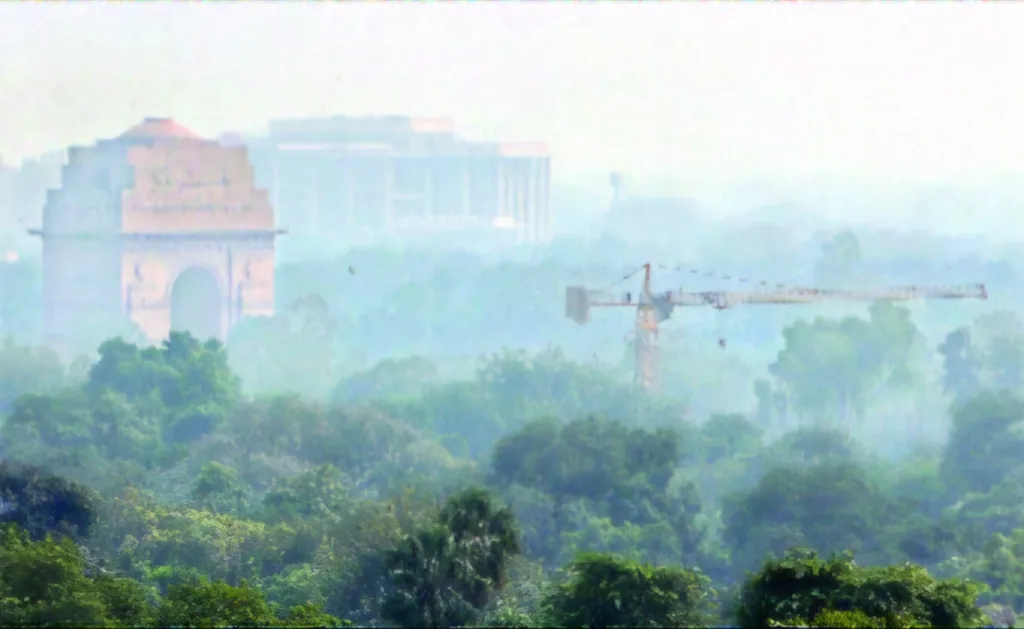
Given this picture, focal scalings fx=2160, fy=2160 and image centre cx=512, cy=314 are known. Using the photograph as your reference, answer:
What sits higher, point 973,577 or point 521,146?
point 521,146

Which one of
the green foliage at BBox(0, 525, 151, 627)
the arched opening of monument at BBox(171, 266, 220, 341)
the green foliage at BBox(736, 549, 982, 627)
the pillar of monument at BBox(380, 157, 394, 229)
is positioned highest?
the pillar of monument at BBox(380, 157, 394, 229)

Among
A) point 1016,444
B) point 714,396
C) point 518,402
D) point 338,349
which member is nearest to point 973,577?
point 1016,444

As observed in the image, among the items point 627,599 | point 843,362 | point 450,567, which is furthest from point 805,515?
point 843,362

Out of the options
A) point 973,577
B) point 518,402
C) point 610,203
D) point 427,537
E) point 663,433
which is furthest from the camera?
point 610,203

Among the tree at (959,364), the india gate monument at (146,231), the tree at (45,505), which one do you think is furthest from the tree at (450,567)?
the india gate monument at (146,231)

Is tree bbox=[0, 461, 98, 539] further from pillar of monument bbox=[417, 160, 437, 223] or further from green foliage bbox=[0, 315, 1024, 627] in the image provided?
pillar of monument bbox=[417, 160, 437, 223]

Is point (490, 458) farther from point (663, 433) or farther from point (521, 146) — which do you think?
point (521, 146)

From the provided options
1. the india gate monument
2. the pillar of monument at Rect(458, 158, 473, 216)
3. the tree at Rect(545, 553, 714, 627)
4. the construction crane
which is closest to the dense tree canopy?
the tree at Rect(545, 553, 714, 627)
